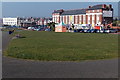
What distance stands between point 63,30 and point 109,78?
79365mm

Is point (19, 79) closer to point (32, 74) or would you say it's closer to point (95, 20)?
point (32, 74)

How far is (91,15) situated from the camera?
4911 inches

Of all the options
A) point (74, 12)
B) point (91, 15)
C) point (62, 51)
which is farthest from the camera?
point (74, 12)

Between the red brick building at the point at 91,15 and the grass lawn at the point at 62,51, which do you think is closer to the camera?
the grass lawn at the point at 62,51

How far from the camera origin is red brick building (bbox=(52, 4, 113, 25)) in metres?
117

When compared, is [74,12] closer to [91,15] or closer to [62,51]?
[91,15]

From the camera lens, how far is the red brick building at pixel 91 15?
383 ft

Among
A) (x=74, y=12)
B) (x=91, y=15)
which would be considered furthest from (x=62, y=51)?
(x=74, y=12)

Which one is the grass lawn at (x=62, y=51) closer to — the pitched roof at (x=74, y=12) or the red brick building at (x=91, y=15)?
the red brick building at (x=91, y=15)

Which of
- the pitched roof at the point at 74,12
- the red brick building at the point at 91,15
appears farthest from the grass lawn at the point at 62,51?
the pitched roof at the point at 74,12

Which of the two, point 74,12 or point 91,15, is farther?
point 74,12

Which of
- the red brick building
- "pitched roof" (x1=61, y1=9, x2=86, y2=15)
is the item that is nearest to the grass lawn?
the red brick building

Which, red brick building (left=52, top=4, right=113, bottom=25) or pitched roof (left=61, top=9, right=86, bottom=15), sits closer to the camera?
red brick building (left=52, top=4, right=113, bottom=25)

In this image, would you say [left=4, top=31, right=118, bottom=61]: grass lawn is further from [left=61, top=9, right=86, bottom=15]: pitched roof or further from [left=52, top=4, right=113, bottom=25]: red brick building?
[left=61, top=9, right=86, bottom=15]: pitched roof
